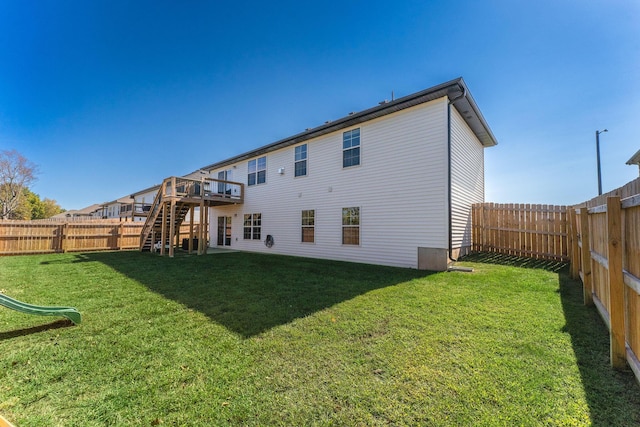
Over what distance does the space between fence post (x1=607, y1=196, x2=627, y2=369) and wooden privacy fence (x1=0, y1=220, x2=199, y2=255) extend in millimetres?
19180

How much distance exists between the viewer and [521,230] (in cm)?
898

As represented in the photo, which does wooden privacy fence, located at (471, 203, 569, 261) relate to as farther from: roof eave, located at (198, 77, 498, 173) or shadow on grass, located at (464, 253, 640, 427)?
shadow on grass, located at (464, 253, 640, 427)

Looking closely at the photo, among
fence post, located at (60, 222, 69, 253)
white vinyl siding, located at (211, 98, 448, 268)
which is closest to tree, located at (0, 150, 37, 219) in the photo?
fence post, located at (60, 222, 69, 253)

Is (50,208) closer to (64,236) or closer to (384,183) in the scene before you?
(64,236)

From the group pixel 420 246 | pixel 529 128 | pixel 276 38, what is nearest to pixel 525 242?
pixel 420 246

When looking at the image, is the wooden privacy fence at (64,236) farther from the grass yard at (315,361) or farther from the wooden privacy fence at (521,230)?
the wooden privacy fence at (521,230)

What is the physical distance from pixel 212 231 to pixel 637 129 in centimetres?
2080

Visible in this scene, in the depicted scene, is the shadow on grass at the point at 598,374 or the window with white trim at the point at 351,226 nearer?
the shadow on grass at the point at 598,374

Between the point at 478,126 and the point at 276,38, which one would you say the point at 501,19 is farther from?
the point at 276,38

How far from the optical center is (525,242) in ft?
29.2

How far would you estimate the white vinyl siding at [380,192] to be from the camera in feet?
25.8

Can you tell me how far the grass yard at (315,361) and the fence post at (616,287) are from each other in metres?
0.18

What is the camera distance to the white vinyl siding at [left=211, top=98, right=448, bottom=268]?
7871 millimetres

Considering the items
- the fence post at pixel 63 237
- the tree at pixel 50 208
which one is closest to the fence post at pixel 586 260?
the fence post at pixel 63 237
